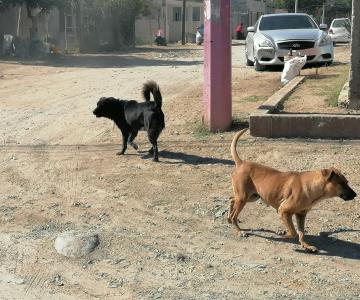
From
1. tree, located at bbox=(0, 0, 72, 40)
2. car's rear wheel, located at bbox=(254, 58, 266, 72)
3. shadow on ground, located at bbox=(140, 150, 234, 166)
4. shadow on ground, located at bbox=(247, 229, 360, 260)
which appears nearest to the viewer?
shadow on ground, located at bbox=(247, 229, 360, 260)

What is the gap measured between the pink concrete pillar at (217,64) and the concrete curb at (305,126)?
2.16ft

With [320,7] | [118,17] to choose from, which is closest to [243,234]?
[118,17]

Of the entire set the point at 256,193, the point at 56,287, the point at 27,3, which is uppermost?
the point at 27,3

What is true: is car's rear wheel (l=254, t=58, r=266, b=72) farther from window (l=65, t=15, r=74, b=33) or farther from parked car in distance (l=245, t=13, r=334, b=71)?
window (l=65, t=15, r=74, b=33)

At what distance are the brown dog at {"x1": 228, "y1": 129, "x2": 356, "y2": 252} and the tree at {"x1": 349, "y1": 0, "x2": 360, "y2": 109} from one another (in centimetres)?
404

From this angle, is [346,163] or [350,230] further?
[346,163]

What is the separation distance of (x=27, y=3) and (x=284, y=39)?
14.5m

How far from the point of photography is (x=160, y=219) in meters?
5.38

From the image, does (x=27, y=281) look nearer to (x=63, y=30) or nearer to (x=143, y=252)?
(x=143, y=252)

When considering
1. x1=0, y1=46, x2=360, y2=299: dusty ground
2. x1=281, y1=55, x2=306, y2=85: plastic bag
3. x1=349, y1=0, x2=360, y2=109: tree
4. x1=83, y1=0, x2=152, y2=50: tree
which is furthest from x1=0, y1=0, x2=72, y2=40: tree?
x1=349, y1=0, x2=360, y2=109: tree

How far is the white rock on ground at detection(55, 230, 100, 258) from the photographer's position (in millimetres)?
4723

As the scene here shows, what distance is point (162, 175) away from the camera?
21.8 ft

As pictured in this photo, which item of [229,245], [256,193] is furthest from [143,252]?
[256,193]

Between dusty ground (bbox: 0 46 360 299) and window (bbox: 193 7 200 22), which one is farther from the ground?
window (bbox: 193 7 200 22)
